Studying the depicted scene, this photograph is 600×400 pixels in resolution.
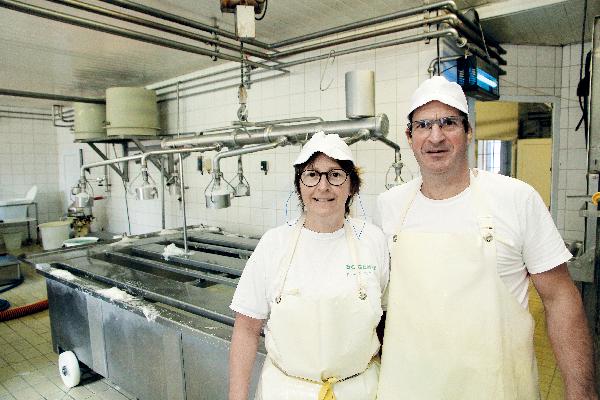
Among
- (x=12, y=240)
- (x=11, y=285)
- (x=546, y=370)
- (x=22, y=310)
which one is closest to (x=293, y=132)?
(x=546, y=370)

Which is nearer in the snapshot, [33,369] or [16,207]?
[33,369]

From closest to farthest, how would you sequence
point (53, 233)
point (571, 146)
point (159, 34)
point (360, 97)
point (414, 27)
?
point (360, 97)
point (414, 27)
point (159, 34)
point (571, 146)
point (53, 233)

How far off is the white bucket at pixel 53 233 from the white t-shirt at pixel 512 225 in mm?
7076

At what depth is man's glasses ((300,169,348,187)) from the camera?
141 cm

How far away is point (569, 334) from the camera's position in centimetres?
132

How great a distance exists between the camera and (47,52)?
459cm

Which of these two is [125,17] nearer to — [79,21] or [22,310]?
[79,21]

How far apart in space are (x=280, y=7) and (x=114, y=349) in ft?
9.67

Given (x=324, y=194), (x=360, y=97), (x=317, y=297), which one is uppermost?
(x=360, y=97)

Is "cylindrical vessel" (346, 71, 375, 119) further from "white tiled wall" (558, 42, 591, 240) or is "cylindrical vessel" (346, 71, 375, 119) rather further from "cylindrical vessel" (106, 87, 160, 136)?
"cylindrical vessel" (106, 87, 160, 136)

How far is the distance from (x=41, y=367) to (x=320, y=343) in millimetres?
3509

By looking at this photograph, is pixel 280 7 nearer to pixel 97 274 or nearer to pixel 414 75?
pixel 414 75

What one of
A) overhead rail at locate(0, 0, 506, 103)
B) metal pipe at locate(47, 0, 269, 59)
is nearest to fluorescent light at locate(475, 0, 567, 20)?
overhead rail at locate(0, 0, 506, 103)

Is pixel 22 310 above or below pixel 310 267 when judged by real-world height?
below
